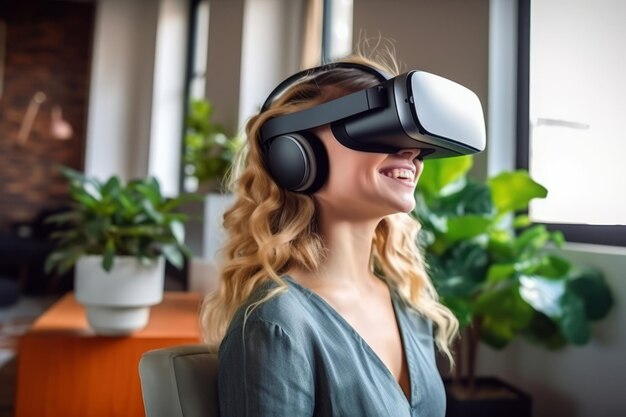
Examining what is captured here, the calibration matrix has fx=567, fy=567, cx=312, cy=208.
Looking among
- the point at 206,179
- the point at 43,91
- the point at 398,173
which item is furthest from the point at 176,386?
the point at 43,91

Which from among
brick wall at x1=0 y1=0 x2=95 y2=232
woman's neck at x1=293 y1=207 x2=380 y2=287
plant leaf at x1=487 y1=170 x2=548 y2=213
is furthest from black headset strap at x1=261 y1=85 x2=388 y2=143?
brick wall at x1=0 y1=0 x2=95 y2=232

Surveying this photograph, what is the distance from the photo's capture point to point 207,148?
3.33 metres

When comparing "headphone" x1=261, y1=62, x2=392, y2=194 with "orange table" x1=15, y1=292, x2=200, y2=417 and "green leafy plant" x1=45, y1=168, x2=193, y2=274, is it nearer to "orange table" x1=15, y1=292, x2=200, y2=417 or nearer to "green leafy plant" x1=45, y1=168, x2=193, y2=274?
"orange table" x1=15, y1=292, x2=200, y2=417

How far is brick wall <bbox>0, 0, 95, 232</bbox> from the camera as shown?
609 centimetres

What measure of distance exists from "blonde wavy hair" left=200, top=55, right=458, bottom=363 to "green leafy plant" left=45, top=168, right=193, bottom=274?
603mm

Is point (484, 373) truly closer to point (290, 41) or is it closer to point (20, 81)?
point (290, 41)

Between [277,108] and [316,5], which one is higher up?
[316,5]

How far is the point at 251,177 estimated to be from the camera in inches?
34.2

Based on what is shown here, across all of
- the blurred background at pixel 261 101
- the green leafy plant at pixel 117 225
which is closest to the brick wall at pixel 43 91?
the blurred background at pixel 261 101

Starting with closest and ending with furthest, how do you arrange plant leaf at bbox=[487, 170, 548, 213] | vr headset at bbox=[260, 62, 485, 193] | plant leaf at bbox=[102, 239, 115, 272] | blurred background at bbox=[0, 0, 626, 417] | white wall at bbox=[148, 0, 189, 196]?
vr headset at bbox=[260, 62, 485, 193] → blurred background at bbox=[0, 0, 626, 417] → plant leaf at bbox=[487, 170, 548, 213] → plant leaf at bbox=[102, 239, 115, 272] → white wall at bbox=[148, 0, 189, 196]

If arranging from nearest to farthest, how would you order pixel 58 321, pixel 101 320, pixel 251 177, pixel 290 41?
1. pixel 251 177
2. pixel 101 320
3. pixel 58 321
4. pixel 290 41

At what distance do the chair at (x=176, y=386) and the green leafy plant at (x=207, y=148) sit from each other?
213 centimetres

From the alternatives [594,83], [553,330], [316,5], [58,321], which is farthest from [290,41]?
[594,83]

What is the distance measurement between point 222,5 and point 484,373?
117 inches
